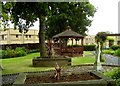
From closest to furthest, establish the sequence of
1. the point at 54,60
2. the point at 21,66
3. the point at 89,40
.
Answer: the point at 54,60, the point at 21,66, the point at 89,40

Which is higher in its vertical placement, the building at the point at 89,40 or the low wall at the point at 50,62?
the building at the point at 89,40

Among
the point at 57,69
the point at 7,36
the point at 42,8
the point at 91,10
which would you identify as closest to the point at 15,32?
the point at 7,36

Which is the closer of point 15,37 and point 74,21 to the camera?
point 74,21

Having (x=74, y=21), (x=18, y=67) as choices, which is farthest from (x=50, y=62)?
(x=74, y=21)

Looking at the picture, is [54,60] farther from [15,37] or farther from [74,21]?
[15,37]

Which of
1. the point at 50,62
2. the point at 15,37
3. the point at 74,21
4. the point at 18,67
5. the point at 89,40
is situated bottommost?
the point at 18,67

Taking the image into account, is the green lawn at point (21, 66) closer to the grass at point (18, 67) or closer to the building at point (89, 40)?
the grass at point (18, 67)

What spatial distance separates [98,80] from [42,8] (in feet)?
33.5

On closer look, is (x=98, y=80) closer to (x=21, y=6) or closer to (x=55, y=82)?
(x=55, y=82)

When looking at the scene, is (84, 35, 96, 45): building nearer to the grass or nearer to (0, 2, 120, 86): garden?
(0, 2, 120, 86): garden

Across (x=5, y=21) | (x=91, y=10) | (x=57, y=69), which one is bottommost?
(x=57, y=69)

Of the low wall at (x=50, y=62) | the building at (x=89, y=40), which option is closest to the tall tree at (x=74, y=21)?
the low wall at (x=50, y=62)

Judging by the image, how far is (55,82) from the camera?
795cm

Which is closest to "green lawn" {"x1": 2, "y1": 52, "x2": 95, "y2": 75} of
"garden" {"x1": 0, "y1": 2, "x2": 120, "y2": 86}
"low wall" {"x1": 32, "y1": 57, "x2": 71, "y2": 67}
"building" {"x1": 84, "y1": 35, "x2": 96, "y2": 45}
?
"garden" {"x1": 0, "y1": 2, "x2": 120, "y2": 86}
